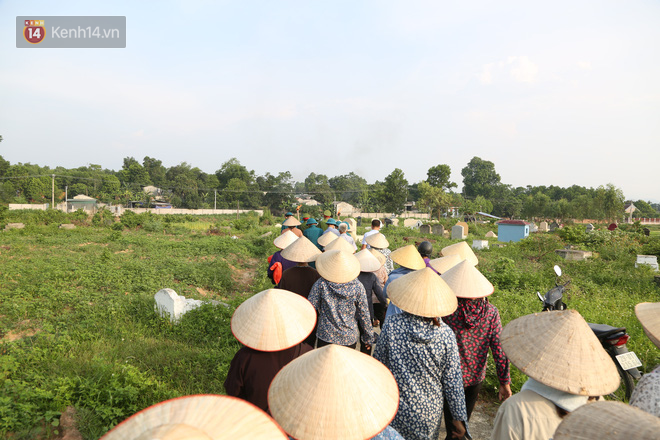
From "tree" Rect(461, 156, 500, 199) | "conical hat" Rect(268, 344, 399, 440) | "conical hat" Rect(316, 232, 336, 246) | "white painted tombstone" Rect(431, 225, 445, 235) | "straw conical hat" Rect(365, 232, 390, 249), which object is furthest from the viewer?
"tree" Rect(461, 156, 500, 199)

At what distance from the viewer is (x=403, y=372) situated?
243 cm

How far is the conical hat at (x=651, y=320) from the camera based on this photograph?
6.86ft

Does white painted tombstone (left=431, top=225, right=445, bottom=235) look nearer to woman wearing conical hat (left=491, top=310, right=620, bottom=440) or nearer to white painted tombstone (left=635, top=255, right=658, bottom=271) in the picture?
white painted tombstone (left=635, top=255, right=658, bottom=271)

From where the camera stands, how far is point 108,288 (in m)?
7.45

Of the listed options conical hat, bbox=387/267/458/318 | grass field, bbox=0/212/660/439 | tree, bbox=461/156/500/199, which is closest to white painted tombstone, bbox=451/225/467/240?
grass field, bbox=0/212/660/439

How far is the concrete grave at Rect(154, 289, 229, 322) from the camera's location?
5867mm

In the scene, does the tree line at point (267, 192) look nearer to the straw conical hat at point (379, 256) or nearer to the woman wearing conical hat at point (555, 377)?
the straw conical hat at point (379, 256)

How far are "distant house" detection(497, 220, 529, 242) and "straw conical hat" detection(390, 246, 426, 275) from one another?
21.1 metres

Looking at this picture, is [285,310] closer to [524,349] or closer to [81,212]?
[524,349]

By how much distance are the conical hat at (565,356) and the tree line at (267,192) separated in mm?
34143

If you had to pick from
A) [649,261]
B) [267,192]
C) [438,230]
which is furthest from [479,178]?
[649,261]

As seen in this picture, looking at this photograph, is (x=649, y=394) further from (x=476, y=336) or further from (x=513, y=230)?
(x=513, y=230)

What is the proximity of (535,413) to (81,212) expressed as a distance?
30.0 m

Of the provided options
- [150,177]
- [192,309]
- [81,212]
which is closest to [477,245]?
[192,309]
